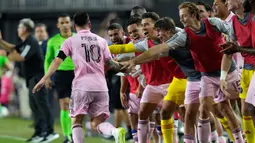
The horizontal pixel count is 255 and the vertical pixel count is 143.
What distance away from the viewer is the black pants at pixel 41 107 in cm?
1703

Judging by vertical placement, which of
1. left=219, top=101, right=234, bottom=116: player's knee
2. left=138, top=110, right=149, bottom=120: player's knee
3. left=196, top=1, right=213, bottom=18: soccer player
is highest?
left=196, top=1, right=213, bottom=18: soccer player

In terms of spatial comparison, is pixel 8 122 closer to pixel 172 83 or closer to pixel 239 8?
pixel 172 83

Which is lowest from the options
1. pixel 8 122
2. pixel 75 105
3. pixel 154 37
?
pixel 8 122

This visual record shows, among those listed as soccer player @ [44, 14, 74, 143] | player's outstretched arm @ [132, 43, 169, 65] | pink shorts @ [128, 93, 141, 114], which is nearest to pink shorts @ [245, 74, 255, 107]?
player's outstretched arm @ [132, 43, 169, 65]

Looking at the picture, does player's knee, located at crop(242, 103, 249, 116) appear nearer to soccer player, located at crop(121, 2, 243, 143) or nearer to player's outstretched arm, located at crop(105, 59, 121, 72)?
soccer player, located at crop(121, 2, 243, 143)

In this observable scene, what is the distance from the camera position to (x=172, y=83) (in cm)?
1259

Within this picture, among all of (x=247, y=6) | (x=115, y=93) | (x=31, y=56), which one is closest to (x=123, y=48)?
(x=247, y=6)

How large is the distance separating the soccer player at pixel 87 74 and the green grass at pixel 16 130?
14.6ft

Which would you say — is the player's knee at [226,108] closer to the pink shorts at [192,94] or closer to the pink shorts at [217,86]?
the pink shorts at [217,86]

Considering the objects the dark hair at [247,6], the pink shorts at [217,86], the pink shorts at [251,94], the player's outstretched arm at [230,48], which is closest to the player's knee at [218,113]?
the pink shorts at [217,86]

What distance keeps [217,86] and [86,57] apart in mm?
1874

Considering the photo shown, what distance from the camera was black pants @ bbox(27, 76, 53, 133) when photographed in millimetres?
17031

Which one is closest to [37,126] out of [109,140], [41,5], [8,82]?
[109,140]

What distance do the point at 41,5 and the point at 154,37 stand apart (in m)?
20.6
